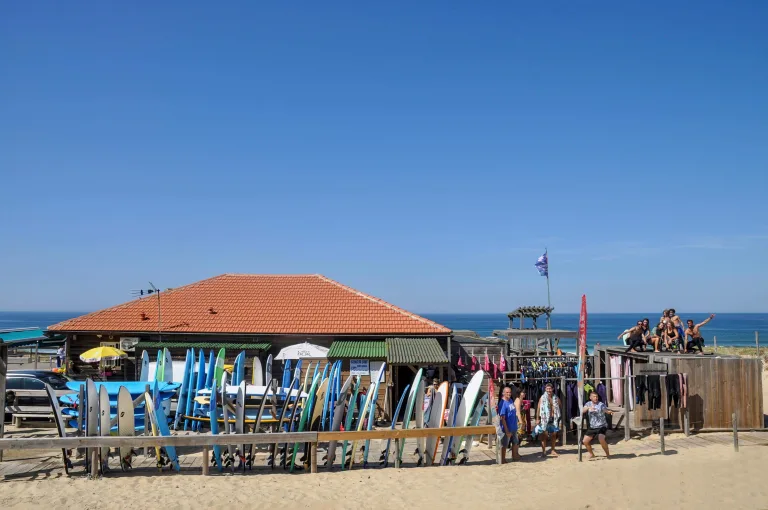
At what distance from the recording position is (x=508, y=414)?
1136 cm

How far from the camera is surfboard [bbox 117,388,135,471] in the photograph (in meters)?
Answer: 10.5

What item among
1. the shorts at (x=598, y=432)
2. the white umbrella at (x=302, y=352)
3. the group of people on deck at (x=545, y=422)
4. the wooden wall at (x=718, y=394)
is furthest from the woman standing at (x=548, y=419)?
the white umbrella at (x=302, y=352)

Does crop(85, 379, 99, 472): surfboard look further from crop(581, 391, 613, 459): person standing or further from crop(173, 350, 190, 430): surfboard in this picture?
crop(581, 391, 613, 459): person standing

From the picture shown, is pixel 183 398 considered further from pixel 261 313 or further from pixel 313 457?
pixel 261 313

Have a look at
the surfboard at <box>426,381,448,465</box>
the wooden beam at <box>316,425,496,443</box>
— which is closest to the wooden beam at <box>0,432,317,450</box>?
the wooden beam at <box>316,425,496,443</box>

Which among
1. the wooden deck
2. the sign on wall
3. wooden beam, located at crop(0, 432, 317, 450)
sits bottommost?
the wooden deck

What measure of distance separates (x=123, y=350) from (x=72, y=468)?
28.0 ft

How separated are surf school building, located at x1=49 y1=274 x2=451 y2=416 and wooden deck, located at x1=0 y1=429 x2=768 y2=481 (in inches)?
164

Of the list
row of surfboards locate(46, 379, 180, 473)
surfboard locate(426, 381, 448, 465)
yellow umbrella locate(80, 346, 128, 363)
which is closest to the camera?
row of surfboards locate(46, 379, 180, 473)

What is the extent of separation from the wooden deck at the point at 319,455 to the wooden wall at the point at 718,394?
407 mm

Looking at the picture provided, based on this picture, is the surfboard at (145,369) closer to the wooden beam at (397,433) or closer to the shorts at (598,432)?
the wooden beam at (397,433)

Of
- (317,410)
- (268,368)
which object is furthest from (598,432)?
(268,368)

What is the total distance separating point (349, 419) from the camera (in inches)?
448

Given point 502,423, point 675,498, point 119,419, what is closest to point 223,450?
point 119,419
